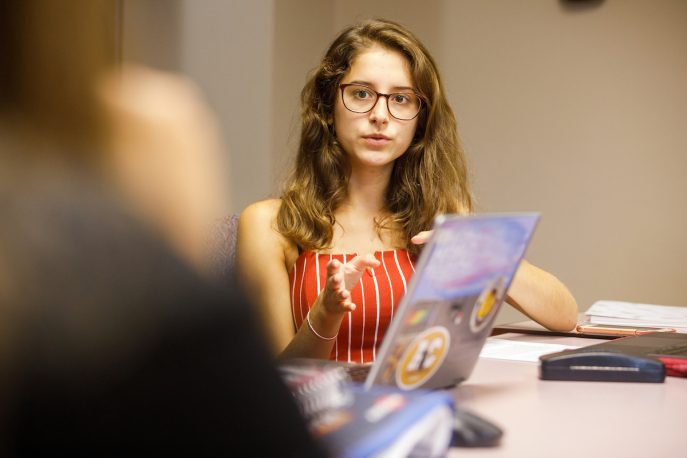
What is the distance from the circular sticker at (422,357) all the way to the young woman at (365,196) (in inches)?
28.5

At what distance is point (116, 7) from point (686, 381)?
3.96 ft

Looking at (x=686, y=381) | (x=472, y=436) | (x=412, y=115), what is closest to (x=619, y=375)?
(x=686, y=381)

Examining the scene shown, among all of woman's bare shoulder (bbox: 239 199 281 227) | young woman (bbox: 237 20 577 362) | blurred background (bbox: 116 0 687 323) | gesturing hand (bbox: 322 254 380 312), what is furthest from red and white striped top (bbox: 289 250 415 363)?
blurred background (bbox: 116 0 687 323)

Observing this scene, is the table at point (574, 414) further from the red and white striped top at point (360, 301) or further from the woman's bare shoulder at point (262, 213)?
the woman's bare shoulder at point (262, 213)

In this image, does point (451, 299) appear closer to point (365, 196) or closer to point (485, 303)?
point (485, 303)

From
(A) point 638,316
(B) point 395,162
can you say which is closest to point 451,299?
(B) point 395,162

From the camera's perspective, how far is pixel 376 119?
1.91m

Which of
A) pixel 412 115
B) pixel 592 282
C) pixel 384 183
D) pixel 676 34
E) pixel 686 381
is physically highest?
pixel 676 34

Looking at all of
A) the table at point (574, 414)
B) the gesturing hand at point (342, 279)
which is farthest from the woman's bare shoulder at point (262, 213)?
the table at point (574, 414)

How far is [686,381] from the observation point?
138 centimetres

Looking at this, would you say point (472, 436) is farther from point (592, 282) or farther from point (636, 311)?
point (592, 282)

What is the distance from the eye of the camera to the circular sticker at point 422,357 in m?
1.05

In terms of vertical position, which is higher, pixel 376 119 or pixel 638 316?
pixel 376 119

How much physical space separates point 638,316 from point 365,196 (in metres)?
0.73
